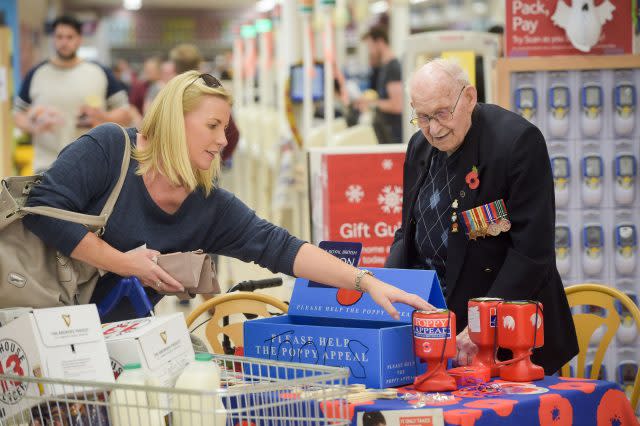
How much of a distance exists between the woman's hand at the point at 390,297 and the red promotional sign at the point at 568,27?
2718mm

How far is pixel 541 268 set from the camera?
3500 mm

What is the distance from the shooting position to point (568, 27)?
5.40m

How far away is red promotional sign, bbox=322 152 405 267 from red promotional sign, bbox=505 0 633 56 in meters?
0.88

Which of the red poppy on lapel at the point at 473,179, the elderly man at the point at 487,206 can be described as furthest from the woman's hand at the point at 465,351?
the red poppy on lapel at the point at 473,179

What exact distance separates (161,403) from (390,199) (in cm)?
325

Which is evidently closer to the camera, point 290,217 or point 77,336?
point 77,336

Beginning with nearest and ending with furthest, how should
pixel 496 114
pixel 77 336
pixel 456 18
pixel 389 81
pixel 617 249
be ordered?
pixel 77 336 → pixel 496 114 → pixel 617 249 → pixel 389 81 → pixel 456 18

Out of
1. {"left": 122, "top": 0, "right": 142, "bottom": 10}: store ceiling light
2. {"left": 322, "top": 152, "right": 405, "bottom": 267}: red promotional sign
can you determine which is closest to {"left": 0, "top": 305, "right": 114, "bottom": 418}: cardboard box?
{"left": 322, "top": 152, "right": 405, "bottom": 267}: red promotional sign

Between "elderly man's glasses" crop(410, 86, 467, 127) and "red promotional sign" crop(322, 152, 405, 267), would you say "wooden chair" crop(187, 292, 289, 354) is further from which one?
"red promotional sign" crop(322, 152, 405, 267)

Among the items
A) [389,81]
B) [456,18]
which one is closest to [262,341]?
[389,81]

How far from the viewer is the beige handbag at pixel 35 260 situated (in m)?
3.13

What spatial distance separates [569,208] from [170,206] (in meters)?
2.74

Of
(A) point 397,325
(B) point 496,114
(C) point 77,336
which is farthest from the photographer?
(B) point 496,114

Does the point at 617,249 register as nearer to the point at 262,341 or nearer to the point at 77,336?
the point at 262,341
